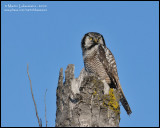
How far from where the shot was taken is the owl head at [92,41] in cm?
657

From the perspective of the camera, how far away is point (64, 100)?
13.5ft

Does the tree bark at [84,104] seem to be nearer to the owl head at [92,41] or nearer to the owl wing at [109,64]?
the owl wing at [109,64]

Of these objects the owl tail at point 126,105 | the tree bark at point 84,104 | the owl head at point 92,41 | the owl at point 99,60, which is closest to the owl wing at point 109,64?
the owl at point 99,60

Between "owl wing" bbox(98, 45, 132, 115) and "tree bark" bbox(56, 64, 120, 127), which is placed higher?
"owl wing" bbox(98, 45, 132, 115)

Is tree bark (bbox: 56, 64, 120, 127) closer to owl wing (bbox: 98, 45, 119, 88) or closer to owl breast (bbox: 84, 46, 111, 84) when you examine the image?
owl wing (bbox: 98, 45, 119, 88)

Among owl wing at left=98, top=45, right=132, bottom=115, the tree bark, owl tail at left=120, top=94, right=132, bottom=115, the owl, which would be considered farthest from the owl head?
the tree bark

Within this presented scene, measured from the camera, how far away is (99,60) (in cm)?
628

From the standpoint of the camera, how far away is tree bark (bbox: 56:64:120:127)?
12.9 ft

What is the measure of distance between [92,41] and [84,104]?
2.82 meters

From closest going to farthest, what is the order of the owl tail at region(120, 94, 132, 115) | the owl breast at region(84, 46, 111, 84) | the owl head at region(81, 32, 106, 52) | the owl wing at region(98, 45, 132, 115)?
the owl tail at region(120, 94, 132, 115)
the owl wing at region(98, 45, 132, 115)
the owl breast at region(84, 46, 111, 84)
the owl head at region(81, 32, 106, 52)

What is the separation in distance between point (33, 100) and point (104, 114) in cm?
119

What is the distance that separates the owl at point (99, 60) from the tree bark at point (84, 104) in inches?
Result: 65.4

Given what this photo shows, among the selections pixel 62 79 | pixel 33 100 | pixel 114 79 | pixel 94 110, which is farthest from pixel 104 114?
pixel 114 79

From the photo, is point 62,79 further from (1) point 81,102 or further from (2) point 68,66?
(1) point 81,102
